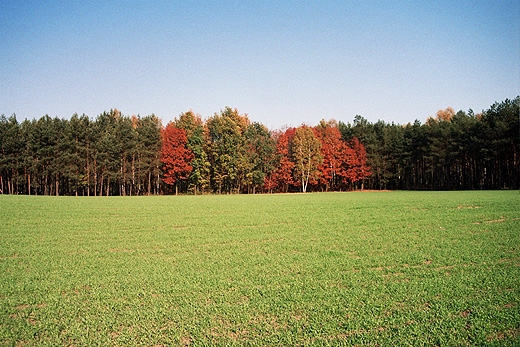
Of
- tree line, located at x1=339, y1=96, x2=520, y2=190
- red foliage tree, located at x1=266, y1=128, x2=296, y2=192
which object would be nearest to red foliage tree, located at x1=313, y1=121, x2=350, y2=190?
tree line, located at x1=339, y1=96, x2=520, y2=190

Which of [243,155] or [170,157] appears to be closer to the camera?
[170,157]

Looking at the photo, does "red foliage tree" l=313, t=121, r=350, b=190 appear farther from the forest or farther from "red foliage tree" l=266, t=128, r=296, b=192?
"red foliage tree" l=266, t=128, r=296, b=192

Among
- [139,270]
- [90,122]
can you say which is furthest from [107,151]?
[139,270]

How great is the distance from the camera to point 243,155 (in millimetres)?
72938

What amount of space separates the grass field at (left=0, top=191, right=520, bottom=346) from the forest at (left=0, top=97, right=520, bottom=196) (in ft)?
173

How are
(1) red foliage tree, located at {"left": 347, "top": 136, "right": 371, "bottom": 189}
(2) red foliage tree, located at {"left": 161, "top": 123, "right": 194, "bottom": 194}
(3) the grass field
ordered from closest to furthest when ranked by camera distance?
(3) the grass field → (2) red foliage tree, located at {"left": 161, "top": 123, "right": 194, "bottom": 194} → (1) red foliage tree, located at {"left": 347, "top": 136, "right": 371, "bottom": 189}

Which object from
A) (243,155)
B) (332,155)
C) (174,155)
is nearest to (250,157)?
(243,155)

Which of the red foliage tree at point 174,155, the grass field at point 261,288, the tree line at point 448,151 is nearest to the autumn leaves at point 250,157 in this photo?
the red foliage tree at point 174,155

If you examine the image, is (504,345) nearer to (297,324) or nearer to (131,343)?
(297,324)

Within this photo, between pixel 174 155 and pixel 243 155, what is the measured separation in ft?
47.4

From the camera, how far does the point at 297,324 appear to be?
617cm

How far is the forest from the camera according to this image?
6444cm

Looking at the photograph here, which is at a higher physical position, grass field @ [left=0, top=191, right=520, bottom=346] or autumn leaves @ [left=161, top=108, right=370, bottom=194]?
autumn leaves @ [left=161, top=108, right=370, bottom=194]

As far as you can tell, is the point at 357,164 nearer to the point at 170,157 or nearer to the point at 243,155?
the point at 243,155
